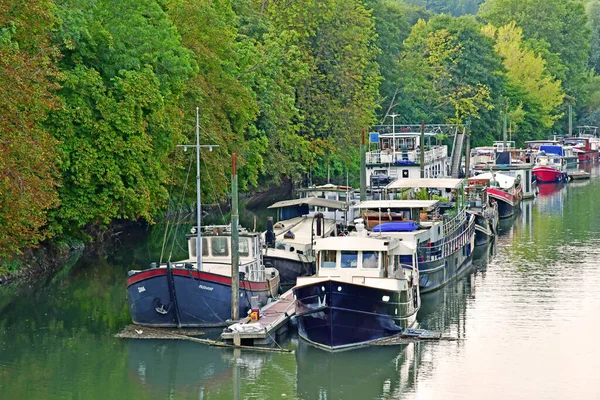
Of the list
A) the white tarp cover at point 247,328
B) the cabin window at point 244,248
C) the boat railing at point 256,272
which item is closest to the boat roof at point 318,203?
the boat railing at point 256,272

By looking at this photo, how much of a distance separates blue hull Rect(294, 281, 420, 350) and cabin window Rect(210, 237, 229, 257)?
17.3ft

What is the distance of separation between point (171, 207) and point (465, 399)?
118 feet

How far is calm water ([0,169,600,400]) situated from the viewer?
36.1 metres

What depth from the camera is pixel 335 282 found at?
127 ft

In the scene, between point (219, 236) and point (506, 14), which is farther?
point (506, 14)

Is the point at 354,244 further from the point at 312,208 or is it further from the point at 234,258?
the point at 312,208

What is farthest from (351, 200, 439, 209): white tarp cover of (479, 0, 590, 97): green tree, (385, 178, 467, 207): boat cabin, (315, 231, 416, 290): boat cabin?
(479, 0, 590, 97): green tree

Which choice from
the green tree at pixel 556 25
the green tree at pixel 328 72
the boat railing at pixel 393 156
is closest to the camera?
the boat railing at pixel 393 156

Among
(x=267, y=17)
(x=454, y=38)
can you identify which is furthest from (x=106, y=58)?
(x=454, y=38)

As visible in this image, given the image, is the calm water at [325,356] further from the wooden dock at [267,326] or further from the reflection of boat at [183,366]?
the wooden dock at [267,326]

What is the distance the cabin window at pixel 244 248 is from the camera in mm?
45156

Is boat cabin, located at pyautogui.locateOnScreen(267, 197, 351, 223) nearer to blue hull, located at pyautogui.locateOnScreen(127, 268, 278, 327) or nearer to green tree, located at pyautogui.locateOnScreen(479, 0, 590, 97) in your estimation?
blue hull, located at pyautogui.locateOnScreen(127, 268, 278, 327)

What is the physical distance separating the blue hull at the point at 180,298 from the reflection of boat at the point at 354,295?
3.04 metres

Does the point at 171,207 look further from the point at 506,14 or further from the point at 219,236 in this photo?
the point at 506,14
